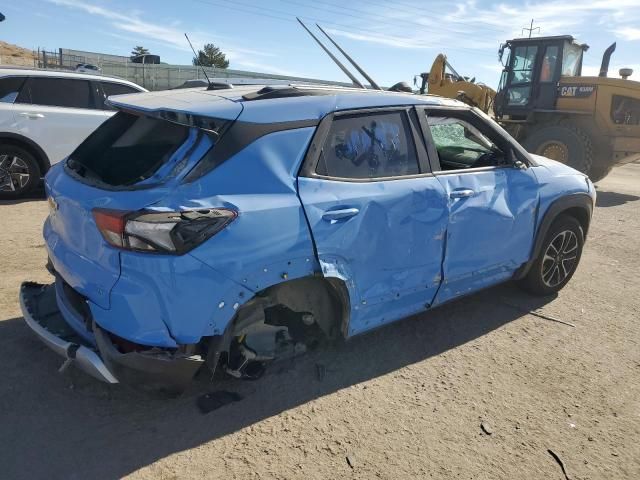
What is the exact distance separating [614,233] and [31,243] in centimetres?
746

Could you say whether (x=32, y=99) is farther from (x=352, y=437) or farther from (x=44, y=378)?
(x=352, y=437)

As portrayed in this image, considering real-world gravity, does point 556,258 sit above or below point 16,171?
below

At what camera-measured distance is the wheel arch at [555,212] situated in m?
4.26

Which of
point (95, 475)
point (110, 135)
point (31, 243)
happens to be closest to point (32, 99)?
point (31, 243)

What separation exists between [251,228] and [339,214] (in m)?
0.56

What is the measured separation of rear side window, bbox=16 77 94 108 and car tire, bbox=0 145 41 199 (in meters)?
0.73

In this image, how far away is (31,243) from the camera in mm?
5367

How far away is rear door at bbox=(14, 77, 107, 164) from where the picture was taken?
7211 millimetres

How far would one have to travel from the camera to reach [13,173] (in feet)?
23.5

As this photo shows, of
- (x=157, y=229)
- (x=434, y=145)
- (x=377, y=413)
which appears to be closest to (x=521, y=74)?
(x=434, y=145)

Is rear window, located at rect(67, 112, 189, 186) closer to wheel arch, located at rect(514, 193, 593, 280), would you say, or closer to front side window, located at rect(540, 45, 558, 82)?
wheel arch, located at rect(514, 193, 593, 280)

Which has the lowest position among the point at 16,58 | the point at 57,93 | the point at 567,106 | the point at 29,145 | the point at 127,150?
the point at 29,145

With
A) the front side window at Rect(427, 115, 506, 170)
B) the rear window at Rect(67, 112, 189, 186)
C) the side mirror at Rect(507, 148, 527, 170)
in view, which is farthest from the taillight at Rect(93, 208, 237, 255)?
the side mirror at Rect(507, 148, 527, 170)

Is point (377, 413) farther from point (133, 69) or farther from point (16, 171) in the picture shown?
point (133, 69)
